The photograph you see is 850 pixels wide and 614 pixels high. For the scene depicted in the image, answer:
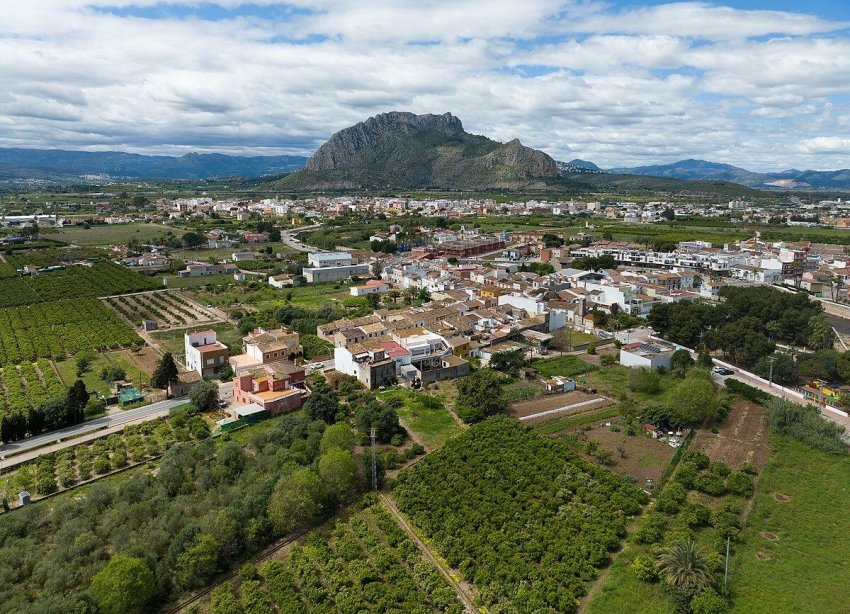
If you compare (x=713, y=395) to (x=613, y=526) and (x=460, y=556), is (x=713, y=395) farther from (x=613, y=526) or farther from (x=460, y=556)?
(x=460, y=556)

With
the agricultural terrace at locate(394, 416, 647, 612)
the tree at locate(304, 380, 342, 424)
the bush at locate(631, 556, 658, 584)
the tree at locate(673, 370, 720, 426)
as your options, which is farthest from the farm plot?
the bush at locate(631, 556, 658, 584)

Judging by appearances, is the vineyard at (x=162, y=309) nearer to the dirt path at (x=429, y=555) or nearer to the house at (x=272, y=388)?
the house at (x=272, y=388)

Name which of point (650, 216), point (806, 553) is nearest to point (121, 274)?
point (806, 553)

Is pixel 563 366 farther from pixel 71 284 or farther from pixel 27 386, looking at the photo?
pixel 71 284

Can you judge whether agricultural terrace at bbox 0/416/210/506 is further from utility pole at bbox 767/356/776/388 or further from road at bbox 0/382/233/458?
utility pole at bbox 767/356/776/388

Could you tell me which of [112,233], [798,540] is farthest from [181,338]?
[112,233]

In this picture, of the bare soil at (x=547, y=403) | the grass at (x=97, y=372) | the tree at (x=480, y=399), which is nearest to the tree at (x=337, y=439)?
the tree at (x=480, y=399)
